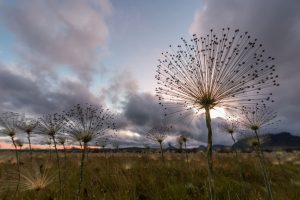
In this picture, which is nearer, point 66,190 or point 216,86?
point 216,86

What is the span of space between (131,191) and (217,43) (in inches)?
241

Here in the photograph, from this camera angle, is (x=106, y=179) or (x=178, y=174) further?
(x=178, y=174)

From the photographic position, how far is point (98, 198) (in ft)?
29.7

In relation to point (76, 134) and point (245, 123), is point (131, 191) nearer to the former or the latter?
point (76, 134)

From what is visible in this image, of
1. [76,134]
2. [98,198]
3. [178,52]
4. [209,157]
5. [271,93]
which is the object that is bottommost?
[98,198]

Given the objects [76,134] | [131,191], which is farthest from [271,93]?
A: [131,191]

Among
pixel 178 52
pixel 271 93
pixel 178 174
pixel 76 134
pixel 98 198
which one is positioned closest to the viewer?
pixel 271 93

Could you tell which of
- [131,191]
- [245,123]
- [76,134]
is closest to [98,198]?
[131,191]

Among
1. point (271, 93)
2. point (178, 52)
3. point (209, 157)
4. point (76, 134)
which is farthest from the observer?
point (76, 134)

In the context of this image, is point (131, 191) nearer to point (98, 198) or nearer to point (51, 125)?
point (98, 198)

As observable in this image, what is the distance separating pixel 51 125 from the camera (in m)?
9.44

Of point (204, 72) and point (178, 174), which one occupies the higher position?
point (204, 72)

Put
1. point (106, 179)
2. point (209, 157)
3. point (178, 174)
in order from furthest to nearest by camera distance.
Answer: point (178, 174)
point (106, 179)
point (209, 157)

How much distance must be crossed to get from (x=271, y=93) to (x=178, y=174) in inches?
412
